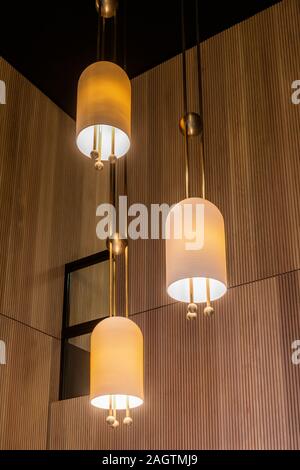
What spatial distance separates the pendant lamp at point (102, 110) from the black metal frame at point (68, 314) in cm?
321

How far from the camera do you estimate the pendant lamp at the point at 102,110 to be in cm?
318

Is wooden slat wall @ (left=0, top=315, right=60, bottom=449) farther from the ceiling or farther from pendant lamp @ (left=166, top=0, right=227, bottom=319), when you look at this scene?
pendant lamp @ (left=166, top=0, right=227, bottom=319)

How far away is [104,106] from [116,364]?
1087 millimetres

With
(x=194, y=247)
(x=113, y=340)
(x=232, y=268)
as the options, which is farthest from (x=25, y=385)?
(x=194, y=247)

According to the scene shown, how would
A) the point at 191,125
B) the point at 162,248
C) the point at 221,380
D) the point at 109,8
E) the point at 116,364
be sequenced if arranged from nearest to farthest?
the point at 116,364
the point at 191,125
the point at 109,8
the point at 221,380
the point at 162,248

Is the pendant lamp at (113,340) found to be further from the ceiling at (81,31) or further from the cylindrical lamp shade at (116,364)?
the ceiling at (81,31)

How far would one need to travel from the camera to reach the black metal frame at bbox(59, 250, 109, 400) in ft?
21.1

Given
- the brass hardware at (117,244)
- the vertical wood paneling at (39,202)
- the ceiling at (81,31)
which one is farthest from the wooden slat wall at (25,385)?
the brass hardware at (117,244)

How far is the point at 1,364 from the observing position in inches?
229

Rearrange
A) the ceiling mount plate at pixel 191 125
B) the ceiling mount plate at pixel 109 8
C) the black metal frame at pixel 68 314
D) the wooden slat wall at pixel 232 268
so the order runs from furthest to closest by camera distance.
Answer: the black metal frame at pixel 68 314 → the wooden slat wall at pixel 232 268 → the ceiling mount plate at pixel 109 8 → the ceiling mount plate at pixel 191 125

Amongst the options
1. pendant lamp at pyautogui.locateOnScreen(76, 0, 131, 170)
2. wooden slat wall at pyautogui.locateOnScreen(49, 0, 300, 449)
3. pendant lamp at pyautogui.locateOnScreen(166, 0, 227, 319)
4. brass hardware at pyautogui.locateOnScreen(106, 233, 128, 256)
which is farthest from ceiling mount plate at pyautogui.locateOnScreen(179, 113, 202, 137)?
wooden slat wall at pyautogui.locateOnScreen(49, 0, 300, 449)

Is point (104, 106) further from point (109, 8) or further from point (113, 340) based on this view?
point (113, 340)

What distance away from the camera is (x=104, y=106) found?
319cm
